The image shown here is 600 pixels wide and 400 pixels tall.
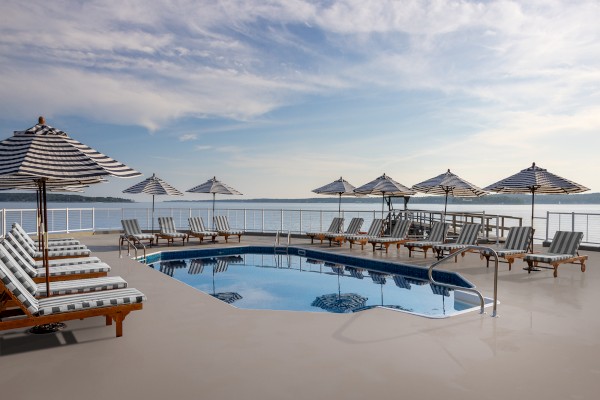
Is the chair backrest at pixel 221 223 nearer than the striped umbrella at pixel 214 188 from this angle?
Yes

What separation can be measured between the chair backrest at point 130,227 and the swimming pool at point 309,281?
1.41 metres

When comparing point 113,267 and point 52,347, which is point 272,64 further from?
point 52,347

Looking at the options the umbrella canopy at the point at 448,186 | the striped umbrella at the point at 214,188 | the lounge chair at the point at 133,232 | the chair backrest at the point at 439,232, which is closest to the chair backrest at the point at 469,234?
the chair backrest at the point at 439,232

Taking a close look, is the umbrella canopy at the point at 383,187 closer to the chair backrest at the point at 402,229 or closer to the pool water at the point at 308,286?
the chair backrest at the point at 402,229

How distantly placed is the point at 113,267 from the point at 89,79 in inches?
300

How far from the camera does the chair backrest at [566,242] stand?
8562 millimetres

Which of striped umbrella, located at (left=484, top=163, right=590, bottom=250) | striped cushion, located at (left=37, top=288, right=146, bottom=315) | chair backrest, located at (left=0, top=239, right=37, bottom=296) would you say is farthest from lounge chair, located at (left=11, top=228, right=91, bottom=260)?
striped umbrella, located at (left=484, top=163, right=590, bottom=250)

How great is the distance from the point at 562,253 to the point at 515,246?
0.97m

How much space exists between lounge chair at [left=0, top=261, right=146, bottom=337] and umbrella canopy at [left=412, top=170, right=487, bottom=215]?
9.67m

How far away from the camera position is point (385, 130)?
20.5 metres

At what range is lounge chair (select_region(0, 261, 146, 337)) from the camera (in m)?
3.86

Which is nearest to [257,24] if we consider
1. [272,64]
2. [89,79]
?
[272,64]

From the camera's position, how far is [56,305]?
4016 mm

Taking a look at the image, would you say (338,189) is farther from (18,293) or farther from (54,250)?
(18,293)
